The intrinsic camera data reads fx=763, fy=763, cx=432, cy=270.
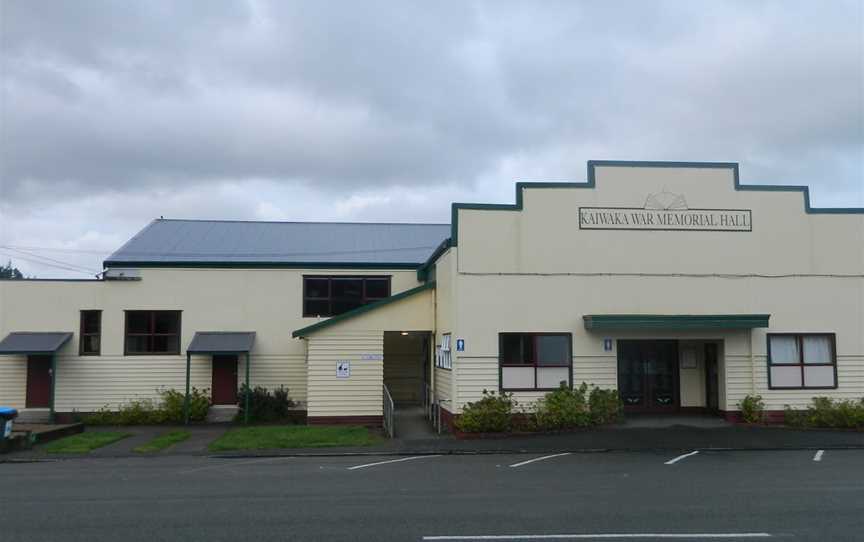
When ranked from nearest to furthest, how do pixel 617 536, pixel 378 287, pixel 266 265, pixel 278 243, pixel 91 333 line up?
1. pixel 617 536
2. pixel 91 333
3. pixel 266 265
4. pixel 378 287
5. pixel 278 243

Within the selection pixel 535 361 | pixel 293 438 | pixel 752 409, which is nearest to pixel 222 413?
pixel 293 438

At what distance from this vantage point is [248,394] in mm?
23234

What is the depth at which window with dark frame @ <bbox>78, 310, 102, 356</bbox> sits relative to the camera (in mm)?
24156

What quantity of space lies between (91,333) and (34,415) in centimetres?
294

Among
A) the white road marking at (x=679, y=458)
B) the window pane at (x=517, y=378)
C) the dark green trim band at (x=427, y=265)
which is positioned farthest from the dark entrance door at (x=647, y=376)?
the dark green trim band at (x=427, y=265)

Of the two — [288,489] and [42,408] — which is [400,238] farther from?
[288,489]

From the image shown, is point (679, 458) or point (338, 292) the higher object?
point (338, 292)

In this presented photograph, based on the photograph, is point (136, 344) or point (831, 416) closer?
point (831, 416)

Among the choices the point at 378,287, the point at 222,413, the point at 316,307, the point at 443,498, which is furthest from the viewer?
the point at 378,287

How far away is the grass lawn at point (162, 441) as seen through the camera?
17.3 metres

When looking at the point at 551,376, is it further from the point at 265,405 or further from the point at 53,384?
the point at 53,384

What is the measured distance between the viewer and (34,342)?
23.3m

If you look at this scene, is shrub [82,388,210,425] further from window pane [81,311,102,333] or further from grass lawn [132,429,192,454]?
window pane [81,311,102,333]

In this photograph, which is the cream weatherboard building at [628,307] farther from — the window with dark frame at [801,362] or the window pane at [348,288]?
the window pane at [348,288]
